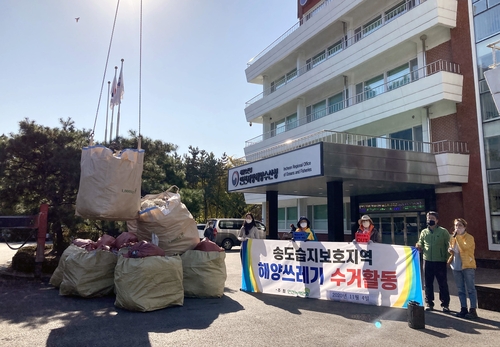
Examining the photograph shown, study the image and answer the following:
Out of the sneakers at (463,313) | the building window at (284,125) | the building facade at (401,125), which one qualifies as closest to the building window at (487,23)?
the building facade at (401,125)

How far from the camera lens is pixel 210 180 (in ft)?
150

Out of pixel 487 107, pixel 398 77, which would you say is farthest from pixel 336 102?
pixel 487 107

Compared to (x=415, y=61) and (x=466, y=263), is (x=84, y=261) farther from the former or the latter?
(x=415, y=61)

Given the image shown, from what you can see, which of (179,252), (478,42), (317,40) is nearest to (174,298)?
(179,252)

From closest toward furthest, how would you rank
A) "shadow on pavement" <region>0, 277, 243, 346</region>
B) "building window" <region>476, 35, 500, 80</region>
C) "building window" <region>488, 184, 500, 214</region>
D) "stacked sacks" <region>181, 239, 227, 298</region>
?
1. "shadow on pavement" <region>0, 277, 243, 346</region>
2. "stacked sacks" <region>181, 239, 227, 298</region>
3. "building window" <region>488, 184, 500, 214</region>
4. "building window" <region>476, 35, 500, 80</region>

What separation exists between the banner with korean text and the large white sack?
2.93 m

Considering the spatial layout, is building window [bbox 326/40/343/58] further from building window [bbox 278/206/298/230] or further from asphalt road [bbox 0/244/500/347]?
asphalt road [bbox 0/244/500/347]

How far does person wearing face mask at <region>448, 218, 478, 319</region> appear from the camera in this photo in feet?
20.7

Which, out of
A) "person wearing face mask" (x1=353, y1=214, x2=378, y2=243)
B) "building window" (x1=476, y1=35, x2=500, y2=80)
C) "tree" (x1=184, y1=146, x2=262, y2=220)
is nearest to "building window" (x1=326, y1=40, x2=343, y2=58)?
"building window" (x1=476, y1=35, x2=500, y2=80)

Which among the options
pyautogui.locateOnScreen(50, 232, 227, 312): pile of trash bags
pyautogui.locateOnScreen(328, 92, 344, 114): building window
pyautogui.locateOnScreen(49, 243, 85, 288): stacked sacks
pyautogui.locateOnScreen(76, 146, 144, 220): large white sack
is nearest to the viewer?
pyautogui.locateOnScreen(50, 232, 227, 312): pile of trash bags

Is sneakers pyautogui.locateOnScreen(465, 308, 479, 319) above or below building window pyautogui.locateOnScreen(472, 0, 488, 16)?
below

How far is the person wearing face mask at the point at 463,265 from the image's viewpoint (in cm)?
632

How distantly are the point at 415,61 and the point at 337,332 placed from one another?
1499cm

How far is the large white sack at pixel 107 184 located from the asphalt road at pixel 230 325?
1.65 metres
